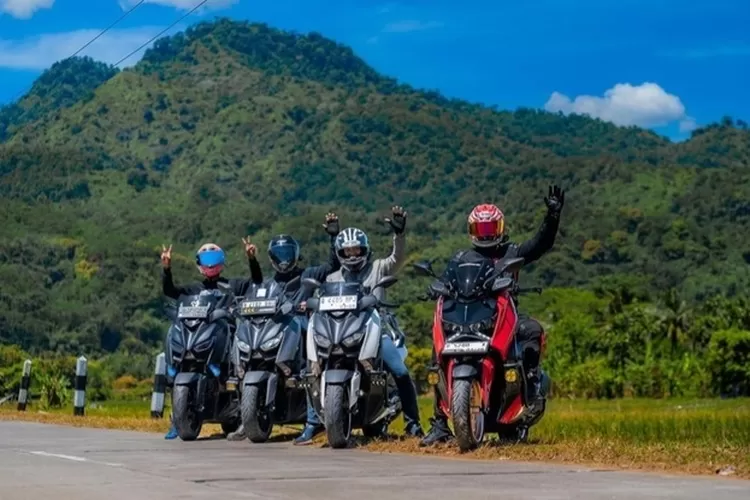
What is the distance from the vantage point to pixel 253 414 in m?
10.8

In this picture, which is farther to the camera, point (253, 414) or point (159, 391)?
point (159, 391)

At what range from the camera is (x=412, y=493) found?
6641 mm

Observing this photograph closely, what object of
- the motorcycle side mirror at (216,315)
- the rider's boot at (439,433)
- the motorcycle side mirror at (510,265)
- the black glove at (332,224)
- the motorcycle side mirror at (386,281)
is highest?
the black glove at (332,224)

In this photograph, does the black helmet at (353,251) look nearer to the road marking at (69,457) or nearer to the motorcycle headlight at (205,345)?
the motorcycle headlight at (205,345)

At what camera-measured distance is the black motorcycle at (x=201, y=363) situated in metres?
11.2

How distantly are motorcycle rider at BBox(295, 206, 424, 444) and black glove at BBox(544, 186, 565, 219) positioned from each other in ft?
4.57

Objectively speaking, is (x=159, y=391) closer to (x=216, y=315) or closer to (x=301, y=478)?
(x=216, y=315)

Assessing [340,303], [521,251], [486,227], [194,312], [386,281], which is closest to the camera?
[521,251]

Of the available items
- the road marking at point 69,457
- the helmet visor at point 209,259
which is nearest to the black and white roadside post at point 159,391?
the helmet visor at point 209,259

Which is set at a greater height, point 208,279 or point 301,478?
point 208,279

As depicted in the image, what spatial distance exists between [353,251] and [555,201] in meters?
1.99

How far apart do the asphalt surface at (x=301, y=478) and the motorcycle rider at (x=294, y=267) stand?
1.58m

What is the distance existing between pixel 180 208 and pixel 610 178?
61.3 meters

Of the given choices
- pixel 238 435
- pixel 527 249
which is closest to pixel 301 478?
pixel 527 249
